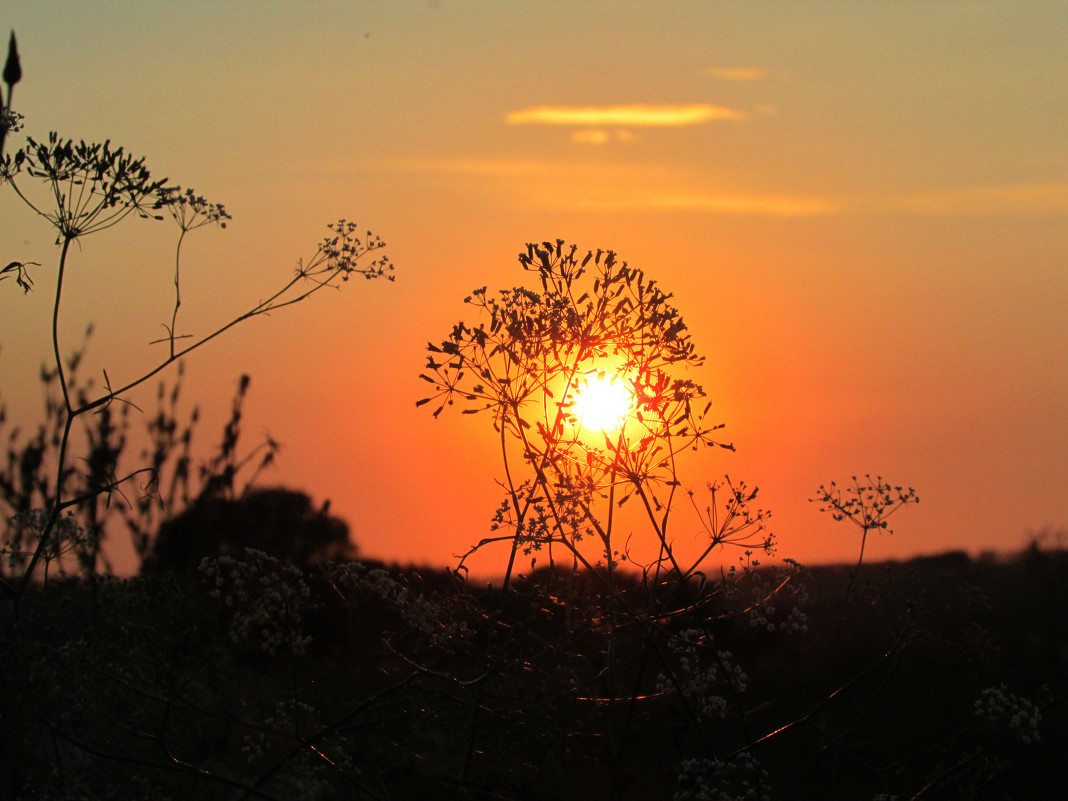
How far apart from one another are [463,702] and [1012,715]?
3.15 metres

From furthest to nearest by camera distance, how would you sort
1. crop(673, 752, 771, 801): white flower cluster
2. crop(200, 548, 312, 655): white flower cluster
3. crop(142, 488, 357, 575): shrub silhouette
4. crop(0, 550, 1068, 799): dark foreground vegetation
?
crop(142, 488, 357, 575): shrub silhouette
crop(0, 550, 1068, 799): dark foreground vegetation
crop(200, 548, 312, 655): white flower cluster
crop(673, 752, 771, 801): white flower cluster

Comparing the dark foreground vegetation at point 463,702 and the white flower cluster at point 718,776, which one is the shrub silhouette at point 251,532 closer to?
the dark foreground vegetation at point 463,702

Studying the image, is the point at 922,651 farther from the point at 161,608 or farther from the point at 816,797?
the point at 161,608

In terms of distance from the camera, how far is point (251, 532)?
1445 centimetres

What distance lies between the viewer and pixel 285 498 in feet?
70.0

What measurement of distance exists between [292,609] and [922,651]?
10.5 metres

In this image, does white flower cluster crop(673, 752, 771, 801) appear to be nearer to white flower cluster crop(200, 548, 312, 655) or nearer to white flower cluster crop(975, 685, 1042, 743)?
white flower cluster crop(975, 685, 1042, 743)

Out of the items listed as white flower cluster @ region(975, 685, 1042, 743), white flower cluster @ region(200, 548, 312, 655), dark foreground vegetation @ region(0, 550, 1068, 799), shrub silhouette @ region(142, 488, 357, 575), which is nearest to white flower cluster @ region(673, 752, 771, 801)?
dark foreground vegetation @ region(0, 550, 1068, 799)

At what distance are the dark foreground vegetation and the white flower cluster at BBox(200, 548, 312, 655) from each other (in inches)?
0.8

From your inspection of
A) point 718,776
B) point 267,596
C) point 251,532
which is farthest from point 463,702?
point 251,532

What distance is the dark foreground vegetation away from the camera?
5.21 meters

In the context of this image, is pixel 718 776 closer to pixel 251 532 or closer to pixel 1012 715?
pixel 1012 715

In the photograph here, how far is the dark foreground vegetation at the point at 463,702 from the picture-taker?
5.21 m

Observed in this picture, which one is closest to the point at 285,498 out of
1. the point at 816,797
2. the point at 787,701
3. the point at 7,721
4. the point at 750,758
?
the point at 787,701
